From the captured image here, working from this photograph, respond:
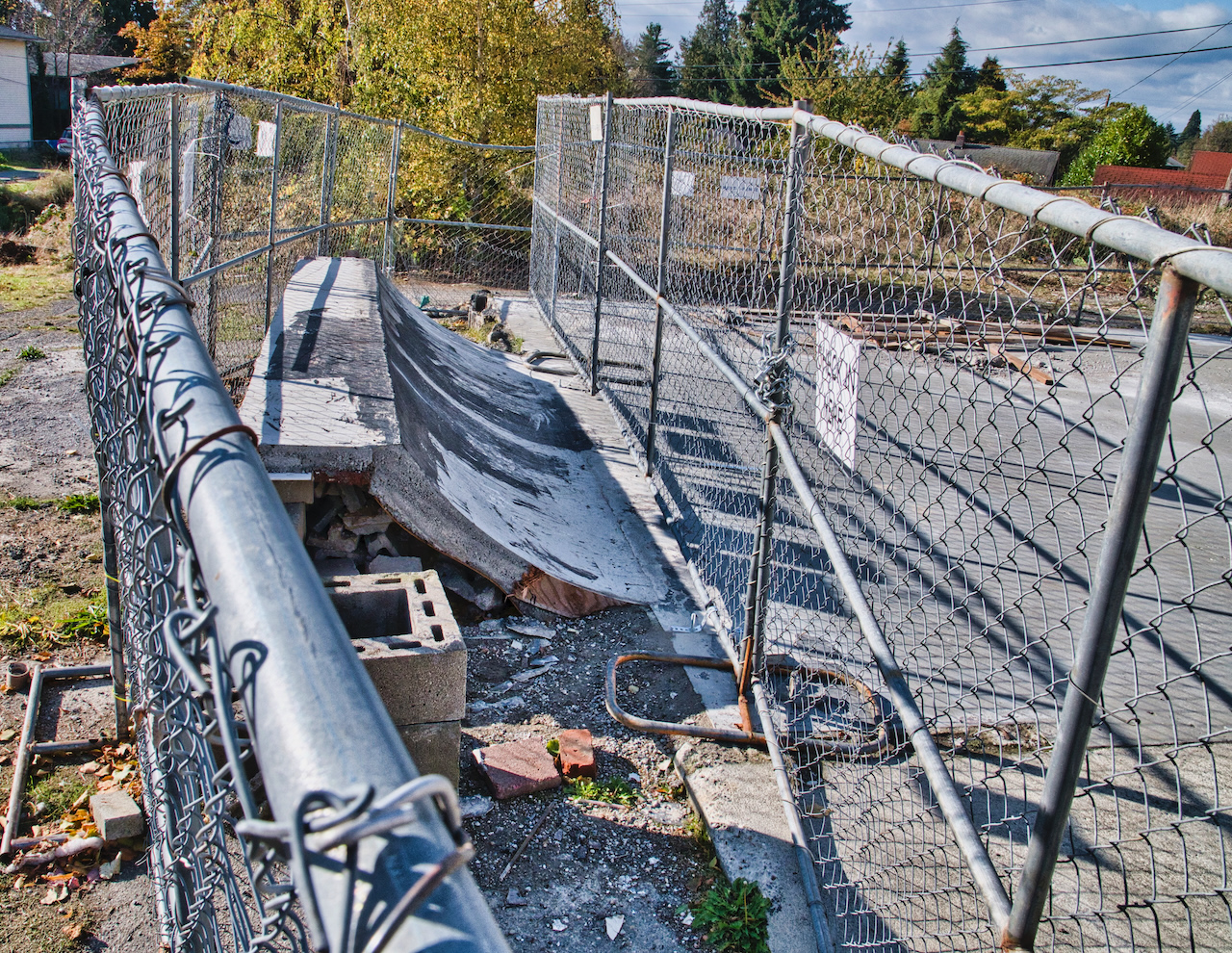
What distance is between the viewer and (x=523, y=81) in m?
16.1

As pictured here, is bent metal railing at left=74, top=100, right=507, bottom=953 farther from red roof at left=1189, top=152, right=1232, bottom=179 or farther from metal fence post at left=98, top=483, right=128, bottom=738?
red roof at left=1189, top=152, right=1232, bottom=179

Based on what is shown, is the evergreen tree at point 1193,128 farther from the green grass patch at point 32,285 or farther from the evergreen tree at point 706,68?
the green grass patch at point 32,285

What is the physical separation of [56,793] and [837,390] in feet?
10.0

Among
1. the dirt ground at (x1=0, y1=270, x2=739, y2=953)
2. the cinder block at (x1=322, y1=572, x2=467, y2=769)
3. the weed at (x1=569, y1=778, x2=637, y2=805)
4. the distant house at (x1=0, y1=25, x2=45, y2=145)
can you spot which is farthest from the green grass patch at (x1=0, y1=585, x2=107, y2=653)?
the distant house at (x1=0, y1=25, x2=45, y2=145)

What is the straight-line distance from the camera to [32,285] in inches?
491

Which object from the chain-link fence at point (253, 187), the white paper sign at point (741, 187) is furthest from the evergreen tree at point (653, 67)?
the white paper sign at point (741, 187)

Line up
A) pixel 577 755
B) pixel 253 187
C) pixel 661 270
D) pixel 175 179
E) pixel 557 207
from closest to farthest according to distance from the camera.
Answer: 1. pixel 577 755
2. pixel 175 179
3. pixel 661 270
4. pixel 253 187
5. pixel 557 207

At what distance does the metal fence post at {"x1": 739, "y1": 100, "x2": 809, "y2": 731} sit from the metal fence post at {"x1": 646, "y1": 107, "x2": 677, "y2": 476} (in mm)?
1797

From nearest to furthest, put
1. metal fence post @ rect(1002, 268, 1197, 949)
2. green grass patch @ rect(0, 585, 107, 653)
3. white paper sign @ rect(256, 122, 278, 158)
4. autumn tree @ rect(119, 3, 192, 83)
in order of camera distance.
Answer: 1. metal fence post @ rect(1002, 268, 1197, 949)
2. green grass patch @ rect(0, 585, 107, 653)
3. white paper sign @ rect(256, 122, 278, 158)
4. autumn tree @ rect(119, 3, 192, 83)

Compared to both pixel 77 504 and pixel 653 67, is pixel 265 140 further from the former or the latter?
pixel 653 67

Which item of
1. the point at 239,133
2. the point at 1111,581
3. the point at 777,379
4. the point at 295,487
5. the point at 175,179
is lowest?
the point at 295,487

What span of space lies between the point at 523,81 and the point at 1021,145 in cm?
4305

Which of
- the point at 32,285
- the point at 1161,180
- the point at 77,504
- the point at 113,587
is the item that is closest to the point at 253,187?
the point at 77,504

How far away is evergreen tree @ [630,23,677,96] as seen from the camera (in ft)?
219
